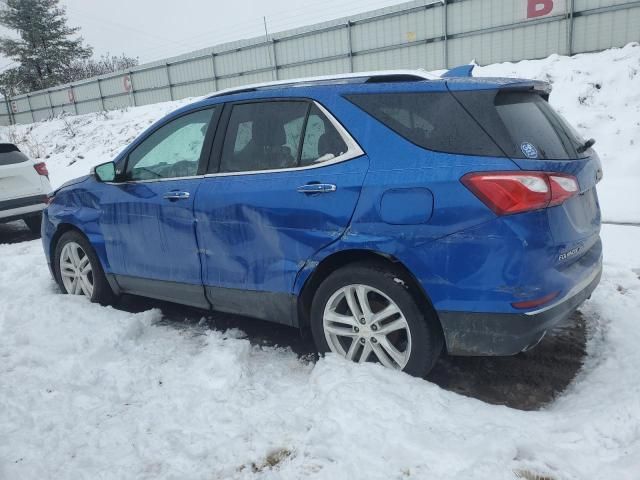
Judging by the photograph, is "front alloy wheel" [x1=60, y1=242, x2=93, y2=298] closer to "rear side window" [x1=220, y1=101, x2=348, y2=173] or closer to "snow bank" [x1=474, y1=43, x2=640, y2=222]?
"rear side window" [x1=220, y1=101, x2=348, y2=173]

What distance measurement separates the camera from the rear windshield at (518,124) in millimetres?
2484

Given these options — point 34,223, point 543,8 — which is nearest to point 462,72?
point 34,223

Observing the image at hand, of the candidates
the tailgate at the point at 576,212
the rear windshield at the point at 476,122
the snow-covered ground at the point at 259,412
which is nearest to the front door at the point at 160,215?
the snow-covered ground at the point at 259,412

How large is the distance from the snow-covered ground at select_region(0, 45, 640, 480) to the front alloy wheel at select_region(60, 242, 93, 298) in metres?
0.31

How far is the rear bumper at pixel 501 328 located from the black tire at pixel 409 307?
0.10 metres

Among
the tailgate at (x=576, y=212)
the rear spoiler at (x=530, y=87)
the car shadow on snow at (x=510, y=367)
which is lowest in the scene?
the car shadow on snow at (x=510, y=367)

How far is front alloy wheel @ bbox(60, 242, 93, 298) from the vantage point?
4418mm

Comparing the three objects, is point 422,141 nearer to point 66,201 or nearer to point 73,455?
point 73,455

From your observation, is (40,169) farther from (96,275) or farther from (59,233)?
(96,275)

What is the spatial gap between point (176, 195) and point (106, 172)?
0.88m

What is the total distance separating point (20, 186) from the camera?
7.71 m

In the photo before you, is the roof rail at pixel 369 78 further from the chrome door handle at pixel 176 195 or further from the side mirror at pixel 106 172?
the side mirror at pixel 106 172

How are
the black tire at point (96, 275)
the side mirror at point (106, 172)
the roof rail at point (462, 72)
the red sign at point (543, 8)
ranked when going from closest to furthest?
the roof rail at point (462, 72) → the side mirror at point (106, 172) → the black tire at point (96, 275) → the red sign at point (543, 8)

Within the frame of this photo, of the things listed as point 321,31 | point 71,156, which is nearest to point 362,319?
point 321,31
